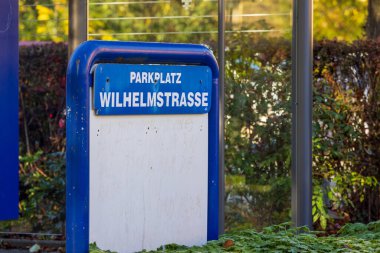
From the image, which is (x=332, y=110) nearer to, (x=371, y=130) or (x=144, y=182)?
(x=371, y=130)

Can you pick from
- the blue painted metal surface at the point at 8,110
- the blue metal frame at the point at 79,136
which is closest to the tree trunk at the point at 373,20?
the blue painted metal surface at the point at 8,110

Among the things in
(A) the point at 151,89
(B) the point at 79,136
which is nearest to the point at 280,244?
(A) the point at 151,89

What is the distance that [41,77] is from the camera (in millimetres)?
10930

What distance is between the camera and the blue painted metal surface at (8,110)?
628cm

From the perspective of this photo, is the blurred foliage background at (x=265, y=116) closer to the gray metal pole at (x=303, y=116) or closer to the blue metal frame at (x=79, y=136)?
the gray metal pole at (x=303, y=116)

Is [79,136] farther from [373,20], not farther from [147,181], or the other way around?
[373,20]

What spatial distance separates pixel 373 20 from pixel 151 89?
7.30 m

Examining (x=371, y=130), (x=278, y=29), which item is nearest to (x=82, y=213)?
(x=278, y=29)

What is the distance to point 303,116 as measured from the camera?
7516 millimetres

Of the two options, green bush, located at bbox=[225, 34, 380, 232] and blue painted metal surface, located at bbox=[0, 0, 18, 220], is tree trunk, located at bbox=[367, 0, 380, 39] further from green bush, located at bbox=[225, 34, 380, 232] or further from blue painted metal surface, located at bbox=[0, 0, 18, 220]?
blue painted metal surface, located at bbox=[0, 0, 18, 220]

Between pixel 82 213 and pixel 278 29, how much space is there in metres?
5.10

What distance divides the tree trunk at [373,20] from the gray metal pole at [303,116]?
13.5ft

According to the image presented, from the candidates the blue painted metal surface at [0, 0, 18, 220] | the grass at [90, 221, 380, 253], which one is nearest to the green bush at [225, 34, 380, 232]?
the blue painted metal surface at [0, 0, 18, 220]

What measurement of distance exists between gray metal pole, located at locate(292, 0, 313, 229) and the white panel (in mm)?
2332
